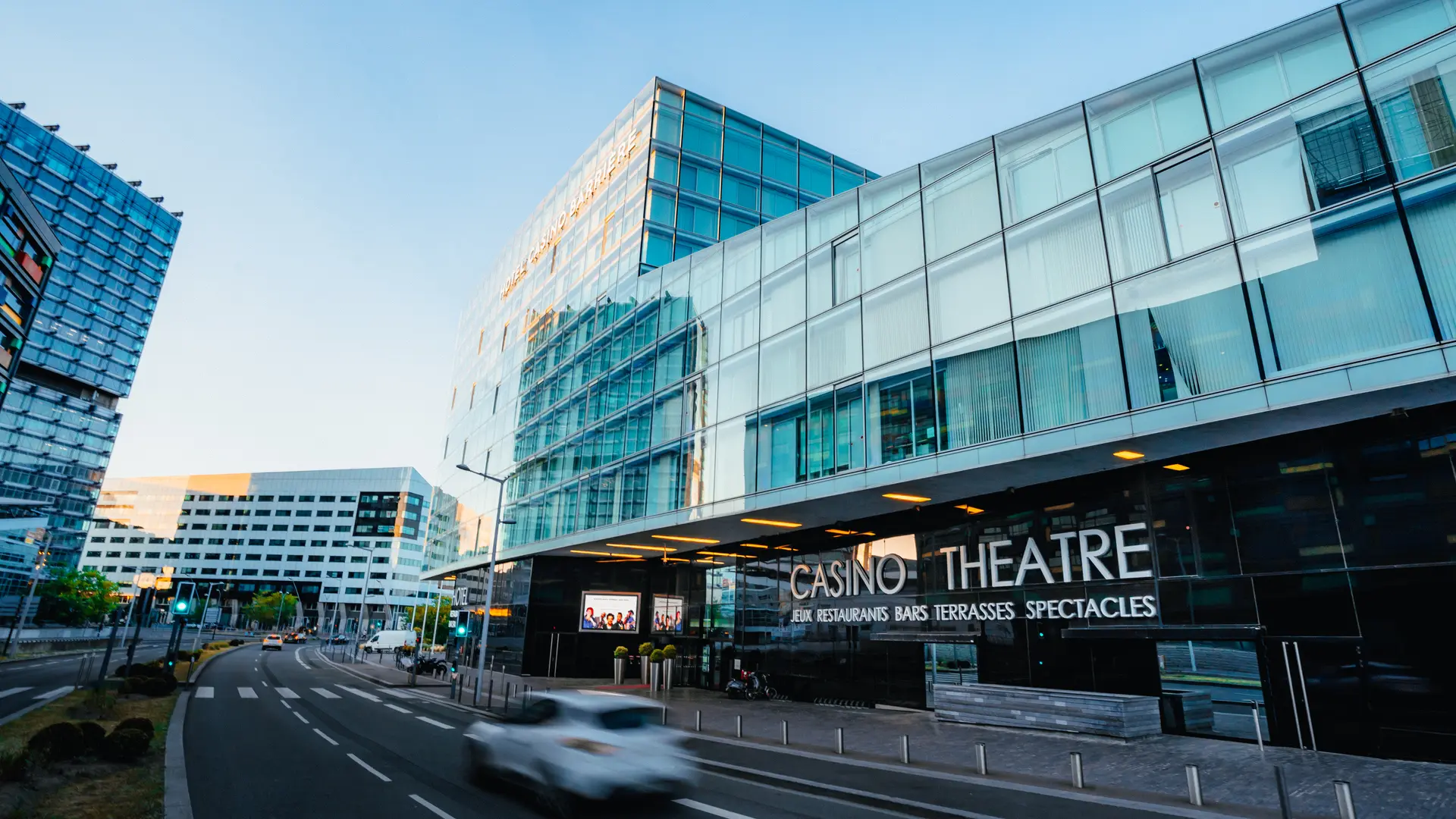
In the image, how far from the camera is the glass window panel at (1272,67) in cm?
1570

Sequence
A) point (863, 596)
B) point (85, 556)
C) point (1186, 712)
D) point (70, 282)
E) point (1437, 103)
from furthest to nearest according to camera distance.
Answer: point (85, 556), point (70, 282), point (863, 596), point (1186, 712), point (1437, 103)

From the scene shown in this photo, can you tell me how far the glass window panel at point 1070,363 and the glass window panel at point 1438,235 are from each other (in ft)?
18.0

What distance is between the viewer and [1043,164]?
782 inches

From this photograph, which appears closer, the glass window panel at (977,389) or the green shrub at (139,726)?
the green shrub at (139,726)

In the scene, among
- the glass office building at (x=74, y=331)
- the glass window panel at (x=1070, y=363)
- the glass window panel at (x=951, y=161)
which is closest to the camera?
the glass window panel at (x=1070, y=363)

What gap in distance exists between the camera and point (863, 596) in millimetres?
28344

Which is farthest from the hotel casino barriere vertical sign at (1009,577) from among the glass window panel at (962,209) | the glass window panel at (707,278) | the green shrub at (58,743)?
the green shrub at (58,743)

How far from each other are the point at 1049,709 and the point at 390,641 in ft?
250

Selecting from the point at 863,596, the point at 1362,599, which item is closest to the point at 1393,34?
the point at 1362,599

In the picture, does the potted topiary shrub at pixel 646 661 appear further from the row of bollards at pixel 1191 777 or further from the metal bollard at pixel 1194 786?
the metal bollard at pixel 1194 786

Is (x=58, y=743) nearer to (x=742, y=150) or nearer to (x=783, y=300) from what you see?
(x=783, y=300)

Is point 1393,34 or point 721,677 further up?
point 1393,34

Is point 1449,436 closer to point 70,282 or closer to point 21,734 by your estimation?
point 21,734

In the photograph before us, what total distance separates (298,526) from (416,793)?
552 feet
